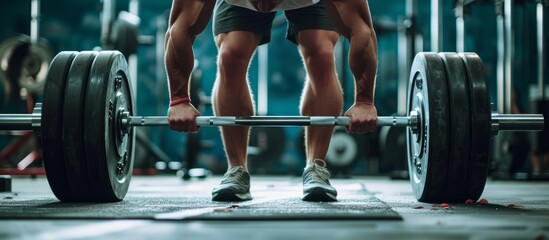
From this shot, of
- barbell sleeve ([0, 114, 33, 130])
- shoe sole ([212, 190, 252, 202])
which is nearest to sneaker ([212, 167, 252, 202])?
shoe sole ([212, 190, 252, 202])

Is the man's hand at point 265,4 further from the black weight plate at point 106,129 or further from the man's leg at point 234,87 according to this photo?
the black weight plate at point 106,129

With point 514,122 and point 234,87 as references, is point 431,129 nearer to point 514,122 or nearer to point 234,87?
point 514,122

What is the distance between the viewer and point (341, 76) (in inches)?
191

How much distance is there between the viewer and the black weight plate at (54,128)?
69.6 inches

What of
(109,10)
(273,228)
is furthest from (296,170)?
(273,228)

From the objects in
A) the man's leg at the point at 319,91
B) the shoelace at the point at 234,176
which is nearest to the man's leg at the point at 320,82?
the man's leg at the point at 319,91

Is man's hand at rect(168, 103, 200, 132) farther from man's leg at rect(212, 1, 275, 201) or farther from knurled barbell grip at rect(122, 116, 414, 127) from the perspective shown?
man's leg at rect(212, 1, 275, 201)

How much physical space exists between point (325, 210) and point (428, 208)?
287 millimetres

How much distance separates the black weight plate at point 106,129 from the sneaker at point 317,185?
0.53 metres

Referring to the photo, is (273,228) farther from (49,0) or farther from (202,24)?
(49,0)

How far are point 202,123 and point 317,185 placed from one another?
1.23 feet

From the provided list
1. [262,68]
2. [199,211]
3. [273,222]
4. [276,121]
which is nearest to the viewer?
[273,222]

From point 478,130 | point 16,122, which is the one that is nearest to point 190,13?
point 16,122

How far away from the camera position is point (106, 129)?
1.82 meters
